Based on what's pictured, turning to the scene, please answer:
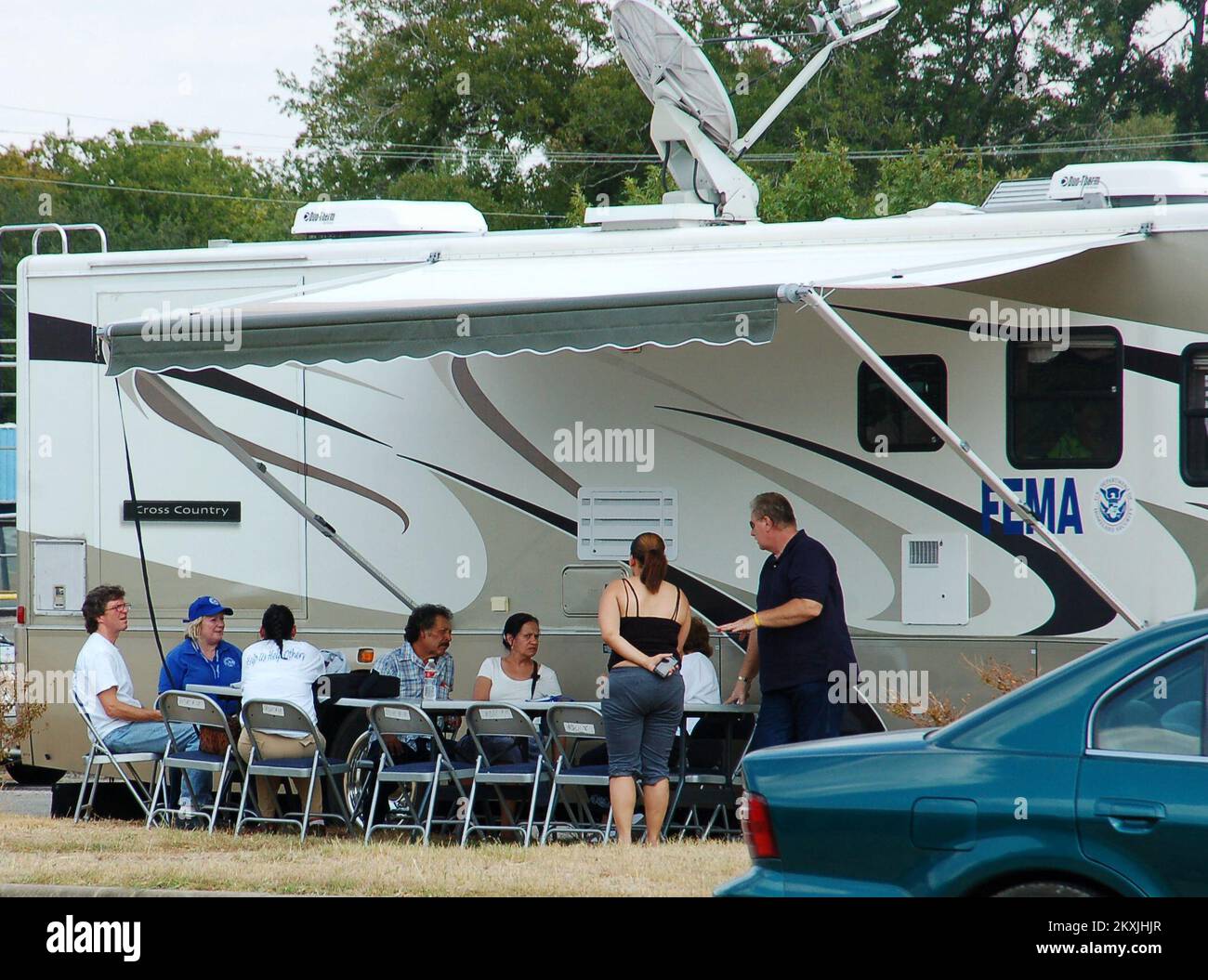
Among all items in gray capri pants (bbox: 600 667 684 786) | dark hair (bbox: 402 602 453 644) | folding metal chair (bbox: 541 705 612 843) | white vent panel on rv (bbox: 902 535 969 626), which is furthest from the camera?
dark hair (bbox: 402 602 453 644)

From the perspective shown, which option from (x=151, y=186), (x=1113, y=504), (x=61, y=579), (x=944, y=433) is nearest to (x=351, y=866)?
(x=944, y=433)

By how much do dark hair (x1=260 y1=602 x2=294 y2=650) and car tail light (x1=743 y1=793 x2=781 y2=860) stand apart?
4.25 metres

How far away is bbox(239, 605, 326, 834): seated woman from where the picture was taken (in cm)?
832

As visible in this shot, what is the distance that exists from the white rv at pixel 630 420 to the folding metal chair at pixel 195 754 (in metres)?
0.76

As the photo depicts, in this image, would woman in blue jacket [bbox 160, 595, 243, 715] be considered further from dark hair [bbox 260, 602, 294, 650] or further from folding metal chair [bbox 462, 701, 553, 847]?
folding metal chair [bbox 462, 701, 553, 847]

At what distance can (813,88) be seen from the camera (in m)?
29.5

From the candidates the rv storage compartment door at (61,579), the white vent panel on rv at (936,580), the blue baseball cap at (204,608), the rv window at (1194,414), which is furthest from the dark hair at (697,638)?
the rv storage compartment door at (61,579)

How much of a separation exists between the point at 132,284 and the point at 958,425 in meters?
4.76

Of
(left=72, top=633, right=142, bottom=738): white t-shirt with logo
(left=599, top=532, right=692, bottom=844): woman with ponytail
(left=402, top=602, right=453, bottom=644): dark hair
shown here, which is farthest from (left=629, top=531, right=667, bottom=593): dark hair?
(left=72, top=633, right=142, bottom=738): white t-shirt with logo

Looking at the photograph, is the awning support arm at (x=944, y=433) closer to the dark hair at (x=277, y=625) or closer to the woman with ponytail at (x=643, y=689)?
the woman with ponytail at (x=643, y=689)

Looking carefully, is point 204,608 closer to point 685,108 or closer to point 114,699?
point 114,699

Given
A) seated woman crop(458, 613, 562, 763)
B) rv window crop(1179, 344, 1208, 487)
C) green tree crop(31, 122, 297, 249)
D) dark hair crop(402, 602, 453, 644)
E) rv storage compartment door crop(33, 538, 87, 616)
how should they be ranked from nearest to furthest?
rv window crop(1179, 344, 1208, 487), seated woman crop(458, 613, 562, 763), dark hair crop(402, 602, 453, 644), rv storage compartment door crop(33, 538, 87, 616), green tree crop(31, 122, 297, 249)

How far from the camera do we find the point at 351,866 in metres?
6.92
